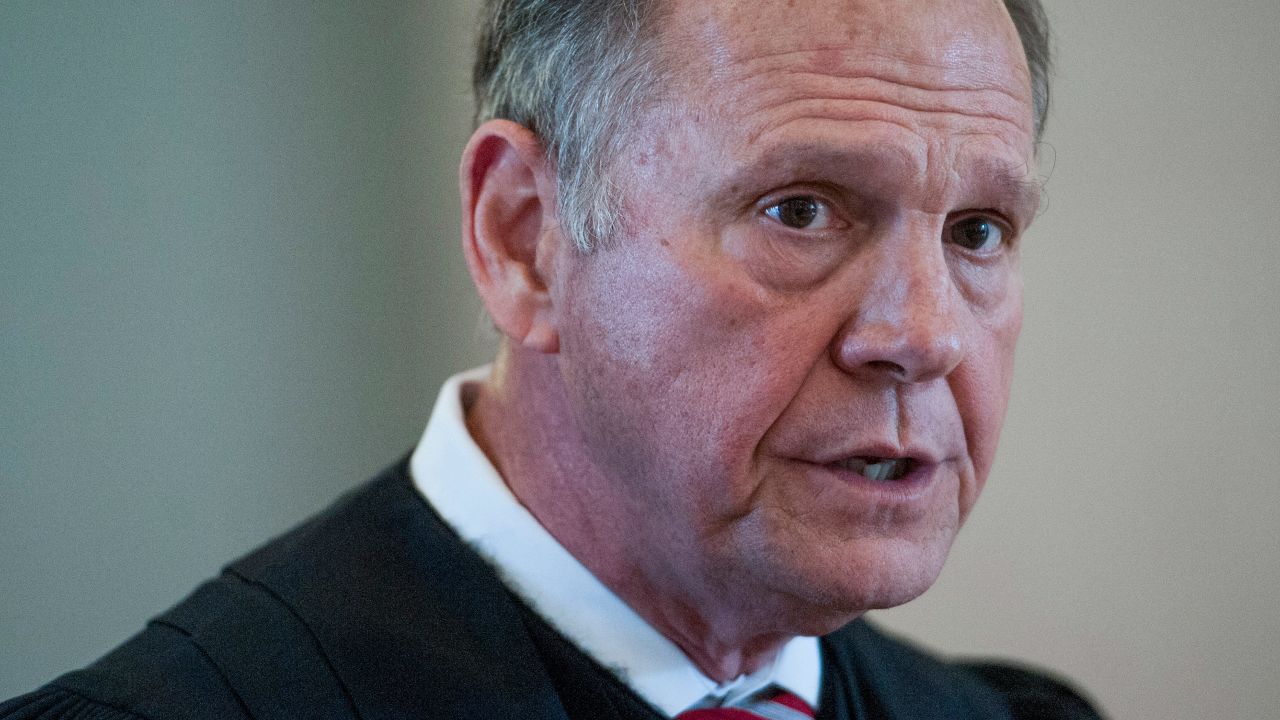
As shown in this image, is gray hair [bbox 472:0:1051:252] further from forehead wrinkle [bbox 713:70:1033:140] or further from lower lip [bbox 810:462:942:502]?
lower lip [bbox 810:462:942:502]

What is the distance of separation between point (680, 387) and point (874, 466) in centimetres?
22

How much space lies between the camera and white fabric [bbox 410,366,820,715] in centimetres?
132

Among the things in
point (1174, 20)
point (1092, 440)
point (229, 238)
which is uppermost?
point (1174, 20)

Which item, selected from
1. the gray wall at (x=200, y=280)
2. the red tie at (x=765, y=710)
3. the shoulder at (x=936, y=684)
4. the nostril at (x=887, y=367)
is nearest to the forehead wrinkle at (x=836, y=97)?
the nostril at (x=887, y=367)

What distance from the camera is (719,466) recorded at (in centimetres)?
118

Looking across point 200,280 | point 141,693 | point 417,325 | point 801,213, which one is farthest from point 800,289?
point 417,325

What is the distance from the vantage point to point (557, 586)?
4.37ft

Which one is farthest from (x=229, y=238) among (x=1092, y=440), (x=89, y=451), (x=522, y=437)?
(x=1092, y=440)

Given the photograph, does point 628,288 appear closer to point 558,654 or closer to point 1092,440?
point 558,654

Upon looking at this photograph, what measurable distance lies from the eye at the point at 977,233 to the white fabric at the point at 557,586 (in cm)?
56

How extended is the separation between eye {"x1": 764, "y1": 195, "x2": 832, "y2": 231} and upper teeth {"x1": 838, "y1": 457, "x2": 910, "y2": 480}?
241mm

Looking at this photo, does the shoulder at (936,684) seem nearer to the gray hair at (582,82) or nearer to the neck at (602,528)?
the neck at (602,528)

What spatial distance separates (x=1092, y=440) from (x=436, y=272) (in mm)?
1509

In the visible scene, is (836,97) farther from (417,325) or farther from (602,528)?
(417,325)
